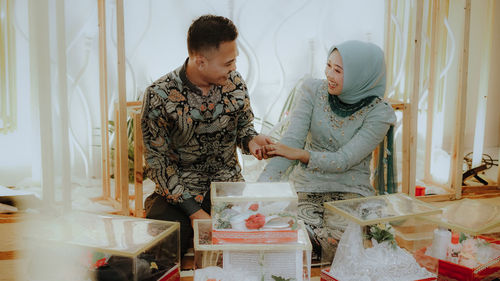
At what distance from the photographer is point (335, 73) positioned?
2.09m

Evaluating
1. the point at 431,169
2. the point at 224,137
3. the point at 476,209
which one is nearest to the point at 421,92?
the point at 431,169

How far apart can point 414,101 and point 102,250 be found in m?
2.03

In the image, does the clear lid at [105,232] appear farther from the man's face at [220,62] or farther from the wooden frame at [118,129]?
the wooden frame at [118,129]

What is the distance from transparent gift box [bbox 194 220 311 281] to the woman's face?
0.87 m

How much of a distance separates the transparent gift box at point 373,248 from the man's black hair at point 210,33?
801mm

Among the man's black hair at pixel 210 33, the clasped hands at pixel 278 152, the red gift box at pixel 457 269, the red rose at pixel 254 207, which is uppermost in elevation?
the man's black hair at pixel 210 33

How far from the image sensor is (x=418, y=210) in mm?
1605

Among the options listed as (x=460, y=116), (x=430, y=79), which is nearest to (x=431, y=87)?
(x=430, y=79)

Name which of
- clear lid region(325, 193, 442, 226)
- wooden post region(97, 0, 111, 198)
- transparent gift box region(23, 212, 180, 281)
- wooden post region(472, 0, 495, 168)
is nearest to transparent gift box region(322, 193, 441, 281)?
clear lid region(325, 193, 442, 226)

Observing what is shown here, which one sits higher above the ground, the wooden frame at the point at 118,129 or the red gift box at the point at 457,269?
the wooden frame at the point at 118,129

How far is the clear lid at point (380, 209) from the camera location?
152cm

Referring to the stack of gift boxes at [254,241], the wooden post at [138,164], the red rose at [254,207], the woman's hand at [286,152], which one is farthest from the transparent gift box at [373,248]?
the wooden post at [138,164]

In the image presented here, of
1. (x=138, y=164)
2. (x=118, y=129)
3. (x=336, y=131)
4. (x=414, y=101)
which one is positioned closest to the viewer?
(x=336, y=131)

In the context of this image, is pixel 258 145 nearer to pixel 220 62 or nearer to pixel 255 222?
pixel 220 62
